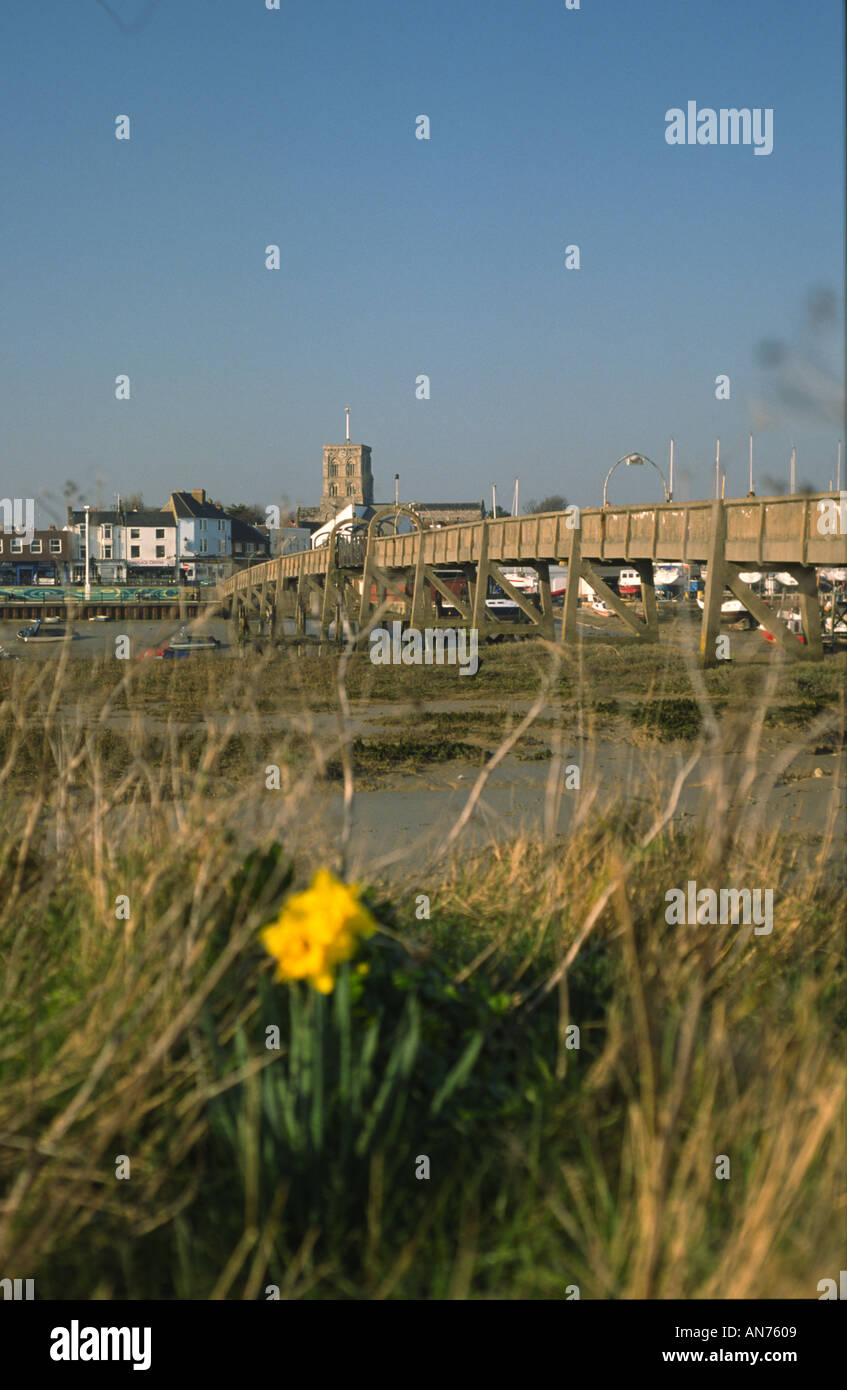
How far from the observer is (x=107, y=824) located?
6.33m

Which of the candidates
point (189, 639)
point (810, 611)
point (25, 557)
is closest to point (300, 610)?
point (810, 611)

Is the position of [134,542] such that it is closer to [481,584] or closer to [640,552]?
[481,584]

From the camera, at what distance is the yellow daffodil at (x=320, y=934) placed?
3.07 metres

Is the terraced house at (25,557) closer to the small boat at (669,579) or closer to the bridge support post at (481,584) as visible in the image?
the small boat at (669,579)

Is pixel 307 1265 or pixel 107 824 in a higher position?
pixel 107 824

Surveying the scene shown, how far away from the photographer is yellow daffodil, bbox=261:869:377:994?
3.07 metres

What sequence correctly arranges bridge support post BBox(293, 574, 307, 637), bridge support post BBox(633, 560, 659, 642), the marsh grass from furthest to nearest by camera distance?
1. bridge support post BBox(633, 560, 659, 642)
2. bridge support post BBox(293, 574, 307, 637)
3. the marsh grass

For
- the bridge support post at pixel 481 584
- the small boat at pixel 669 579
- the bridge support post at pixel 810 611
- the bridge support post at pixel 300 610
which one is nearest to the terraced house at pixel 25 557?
the small boat at pixel 669 579

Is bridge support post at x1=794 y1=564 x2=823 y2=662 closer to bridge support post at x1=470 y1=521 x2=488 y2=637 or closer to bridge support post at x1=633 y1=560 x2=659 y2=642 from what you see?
bridge support post at x1=633 y1=560 x2=659 y2=642

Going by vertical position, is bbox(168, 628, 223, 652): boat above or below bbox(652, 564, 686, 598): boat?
below

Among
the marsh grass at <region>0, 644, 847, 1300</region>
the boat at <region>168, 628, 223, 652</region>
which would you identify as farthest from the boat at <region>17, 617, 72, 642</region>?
the marsh grass at <region>0, 644, 847, 1300</region>

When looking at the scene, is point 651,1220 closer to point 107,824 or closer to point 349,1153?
point 349,1153

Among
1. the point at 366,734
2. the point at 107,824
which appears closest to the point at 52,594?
the point at 366,734
